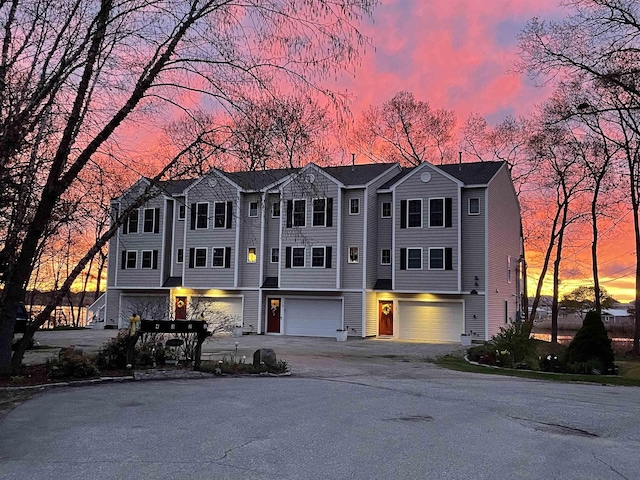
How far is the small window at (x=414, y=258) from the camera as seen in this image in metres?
31.1

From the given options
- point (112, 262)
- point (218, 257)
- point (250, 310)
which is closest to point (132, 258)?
point (112, 262)

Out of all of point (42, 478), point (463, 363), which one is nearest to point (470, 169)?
point (463, 363)

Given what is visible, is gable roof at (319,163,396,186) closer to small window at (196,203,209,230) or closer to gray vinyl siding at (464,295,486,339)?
small window at (196,203,209,230)

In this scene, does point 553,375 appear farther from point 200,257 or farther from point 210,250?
point 200,257

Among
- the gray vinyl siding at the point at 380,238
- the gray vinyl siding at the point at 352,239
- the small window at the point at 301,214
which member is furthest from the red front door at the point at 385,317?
the small window at the point at 301,214

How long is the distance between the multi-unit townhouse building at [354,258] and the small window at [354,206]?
0.05 metres

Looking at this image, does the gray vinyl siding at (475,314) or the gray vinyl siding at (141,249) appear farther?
the gray vinyl siding at (141,249)

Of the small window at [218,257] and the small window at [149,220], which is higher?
the small window at [149,220]

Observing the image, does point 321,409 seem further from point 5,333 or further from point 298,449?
point 5,333

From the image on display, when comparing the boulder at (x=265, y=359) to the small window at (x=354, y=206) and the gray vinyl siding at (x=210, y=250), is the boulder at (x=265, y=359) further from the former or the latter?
the gray vinyl siding at (x=210, y=250)

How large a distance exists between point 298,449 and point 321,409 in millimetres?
2680

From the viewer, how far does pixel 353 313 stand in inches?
1259

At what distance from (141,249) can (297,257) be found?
10491 millimetres

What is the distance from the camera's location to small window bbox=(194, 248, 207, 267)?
3472cm
